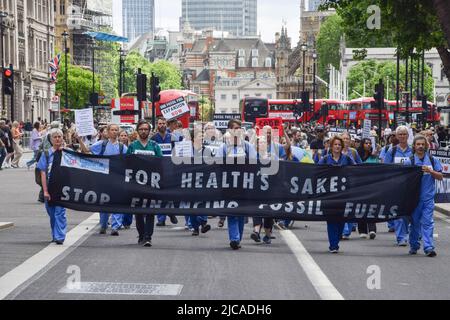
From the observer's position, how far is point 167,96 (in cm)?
8162

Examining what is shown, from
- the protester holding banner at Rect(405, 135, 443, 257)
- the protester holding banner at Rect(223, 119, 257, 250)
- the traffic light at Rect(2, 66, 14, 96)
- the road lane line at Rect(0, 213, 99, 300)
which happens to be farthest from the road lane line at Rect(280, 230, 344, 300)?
the traffic light at Rect(2, 66, 14, 96)

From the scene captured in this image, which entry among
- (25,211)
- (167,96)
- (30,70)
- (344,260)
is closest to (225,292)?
(344,260)

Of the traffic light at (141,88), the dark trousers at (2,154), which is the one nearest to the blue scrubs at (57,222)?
the traffic light at (141,88)

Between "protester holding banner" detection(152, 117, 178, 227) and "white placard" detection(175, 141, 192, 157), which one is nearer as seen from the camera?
"white placard" detection(175, 141, 192, 157)

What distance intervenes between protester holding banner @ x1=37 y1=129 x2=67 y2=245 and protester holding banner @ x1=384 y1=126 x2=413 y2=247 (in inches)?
192

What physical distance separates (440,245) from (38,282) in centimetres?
750

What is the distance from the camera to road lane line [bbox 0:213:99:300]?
41.2 feet

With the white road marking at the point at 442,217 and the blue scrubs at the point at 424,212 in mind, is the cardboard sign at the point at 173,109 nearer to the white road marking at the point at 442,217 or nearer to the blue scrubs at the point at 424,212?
the white road marking at the point at 442,217

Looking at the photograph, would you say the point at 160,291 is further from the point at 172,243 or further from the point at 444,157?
the point at 444,157

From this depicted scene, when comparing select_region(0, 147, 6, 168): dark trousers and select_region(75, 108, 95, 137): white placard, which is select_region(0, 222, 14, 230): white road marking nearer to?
select_region(75, 108, 95, 137): white placard

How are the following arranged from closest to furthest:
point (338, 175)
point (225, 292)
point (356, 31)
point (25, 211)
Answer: point (225, 292) → point (338, 175) → point (25, 211) → point (356, 31)

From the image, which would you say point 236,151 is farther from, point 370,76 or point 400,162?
point 370,76

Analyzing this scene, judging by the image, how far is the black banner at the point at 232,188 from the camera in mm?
17531

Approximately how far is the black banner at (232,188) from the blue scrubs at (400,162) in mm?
702
